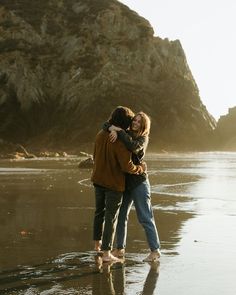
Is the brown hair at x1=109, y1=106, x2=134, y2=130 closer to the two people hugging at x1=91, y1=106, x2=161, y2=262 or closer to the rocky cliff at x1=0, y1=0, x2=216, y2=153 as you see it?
the two people hugging at x1=91, y1=106, x2=161, y2=262

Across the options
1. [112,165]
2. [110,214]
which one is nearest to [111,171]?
[112,165]

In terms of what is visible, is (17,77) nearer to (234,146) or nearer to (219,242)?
(234,146)

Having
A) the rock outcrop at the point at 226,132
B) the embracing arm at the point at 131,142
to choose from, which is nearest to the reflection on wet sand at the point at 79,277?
the embracing arm at the point at 131,142

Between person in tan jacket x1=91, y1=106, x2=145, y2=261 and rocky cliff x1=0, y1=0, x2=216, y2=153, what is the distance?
78255 millimetres

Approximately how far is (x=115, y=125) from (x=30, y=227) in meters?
3.03

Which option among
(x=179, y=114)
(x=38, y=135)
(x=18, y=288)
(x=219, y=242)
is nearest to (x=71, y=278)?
(x=18, y=288)

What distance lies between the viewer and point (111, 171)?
6.88 m

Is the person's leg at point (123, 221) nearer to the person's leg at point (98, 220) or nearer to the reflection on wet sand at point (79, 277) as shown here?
the person's leg at point (98, 220)

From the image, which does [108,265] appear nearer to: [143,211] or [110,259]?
[110,259]

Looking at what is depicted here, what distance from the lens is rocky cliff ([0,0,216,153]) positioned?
9238 centimetres

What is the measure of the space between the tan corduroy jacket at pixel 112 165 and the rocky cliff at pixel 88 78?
7827 cm

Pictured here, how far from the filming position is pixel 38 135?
298 feet

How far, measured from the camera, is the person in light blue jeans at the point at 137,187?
6801mm

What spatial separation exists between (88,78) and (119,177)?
8936cm
